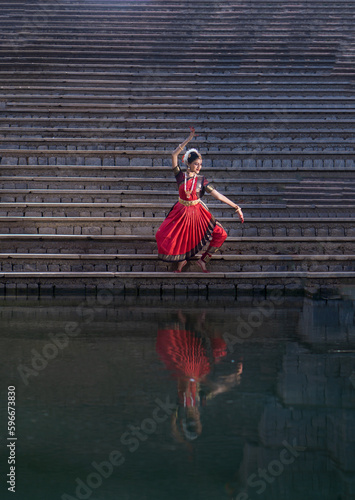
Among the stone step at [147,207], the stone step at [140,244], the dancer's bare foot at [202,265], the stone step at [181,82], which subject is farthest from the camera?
the stone step at [181,82]

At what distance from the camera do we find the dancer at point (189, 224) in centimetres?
756

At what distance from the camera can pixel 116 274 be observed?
777 centimetres

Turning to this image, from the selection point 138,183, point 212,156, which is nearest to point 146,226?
point 138,183

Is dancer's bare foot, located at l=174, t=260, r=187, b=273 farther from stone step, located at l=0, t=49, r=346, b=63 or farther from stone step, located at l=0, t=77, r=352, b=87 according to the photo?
stone step, located at l=0, t=49, r=346, b=63

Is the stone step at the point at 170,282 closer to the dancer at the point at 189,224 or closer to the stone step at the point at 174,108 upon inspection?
the dancer at the point at 189,224

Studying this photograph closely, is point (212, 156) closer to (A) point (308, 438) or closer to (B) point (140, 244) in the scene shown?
(B) point (140, 244)

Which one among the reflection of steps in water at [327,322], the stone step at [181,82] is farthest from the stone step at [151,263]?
the stone step at [181,82]
